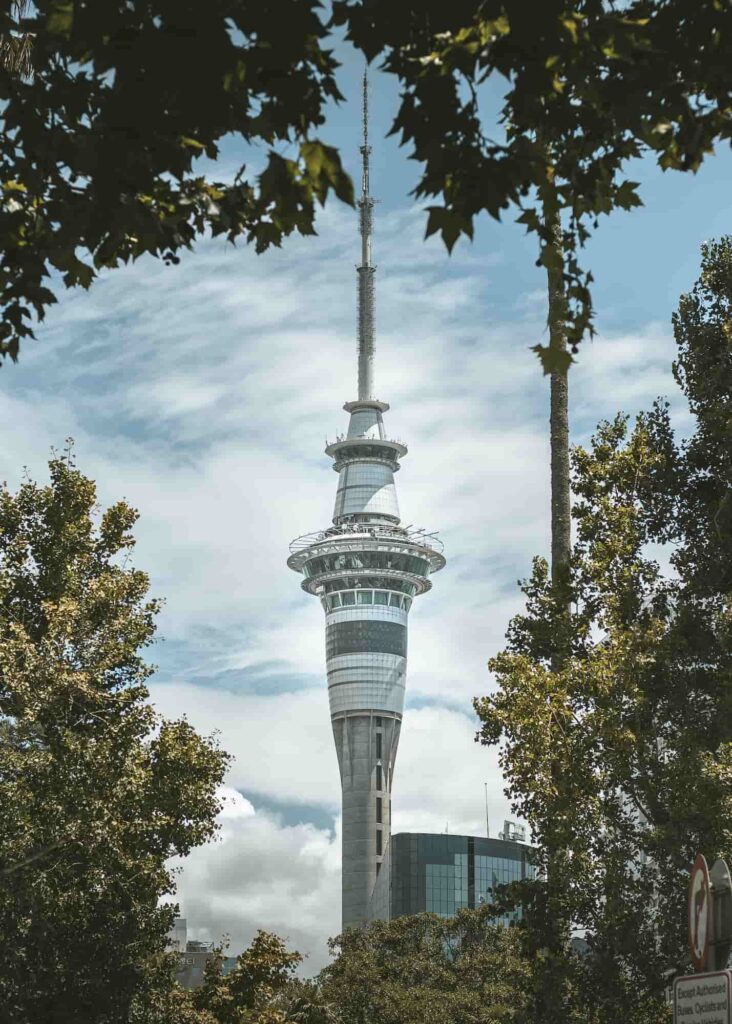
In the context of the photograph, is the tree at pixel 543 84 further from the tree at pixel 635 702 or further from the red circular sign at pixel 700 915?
the tree at pixel 635 702

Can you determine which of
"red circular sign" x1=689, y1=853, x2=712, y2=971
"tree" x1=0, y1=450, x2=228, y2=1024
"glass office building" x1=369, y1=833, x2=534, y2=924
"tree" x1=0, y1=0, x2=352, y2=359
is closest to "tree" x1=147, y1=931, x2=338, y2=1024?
"tree" x1=0, y1=450, x2=228, y2=1024

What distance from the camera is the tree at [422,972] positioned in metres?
76.9

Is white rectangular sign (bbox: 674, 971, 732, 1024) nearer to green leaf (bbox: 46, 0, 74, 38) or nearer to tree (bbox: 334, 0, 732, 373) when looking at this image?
tree (bbox: 334, 0, 732, 373)

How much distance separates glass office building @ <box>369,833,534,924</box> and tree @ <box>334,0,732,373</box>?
176 metres

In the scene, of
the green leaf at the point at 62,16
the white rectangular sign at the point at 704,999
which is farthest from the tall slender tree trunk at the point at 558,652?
the green leaf at the point at 62,16

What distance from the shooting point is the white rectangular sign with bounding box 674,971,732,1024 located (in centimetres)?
1073

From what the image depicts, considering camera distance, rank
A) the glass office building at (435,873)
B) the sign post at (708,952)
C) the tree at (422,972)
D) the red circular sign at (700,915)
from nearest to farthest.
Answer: the sign post at (708,952) < the red circular sign at (700,915) < the tree at (422,972) < the glass office building at (435,873)

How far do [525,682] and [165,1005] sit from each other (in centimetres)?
1086

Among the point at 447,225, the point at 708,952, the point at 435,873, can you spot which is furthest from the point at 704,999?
the point at 435,873

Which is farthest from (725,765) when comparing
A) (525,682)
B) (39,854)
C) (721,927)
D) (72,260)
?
(72,260)

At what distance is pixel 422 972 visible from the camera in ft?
275

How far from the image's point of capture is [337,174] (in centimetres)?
855

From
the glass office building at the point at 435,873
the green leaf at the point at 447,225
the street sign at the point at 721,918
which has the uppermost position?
the glass office building at the point at 435,873

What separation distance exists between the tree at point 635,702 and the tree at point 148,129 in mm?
17826
